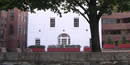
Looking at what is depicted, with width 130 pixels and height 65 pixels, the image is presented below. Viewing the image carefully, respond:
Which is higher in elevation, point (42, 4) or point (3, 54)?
point (42, 4)

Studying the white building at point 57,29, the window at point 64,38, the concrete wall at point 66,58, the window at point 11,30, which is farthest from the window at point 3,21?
the concrete wall at point 66,58

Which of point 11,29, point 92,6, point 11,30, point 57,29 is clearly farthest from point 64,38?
point 92,6

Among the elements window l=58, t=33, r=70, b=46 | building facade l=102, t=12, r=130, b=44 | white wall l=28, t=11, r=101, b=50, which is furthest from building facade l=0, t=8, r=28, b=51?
building facade l=102, t=12, r=130, b=44

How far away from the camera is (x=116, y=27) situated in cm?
5859

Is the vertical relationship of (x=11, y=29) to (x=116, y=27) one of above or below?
below

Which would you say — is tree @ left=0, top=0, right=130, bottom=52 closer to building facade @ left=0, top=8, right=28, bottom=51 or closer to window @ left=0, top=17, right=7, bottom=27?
window @ left=0, top=17, right=7, bottom=27

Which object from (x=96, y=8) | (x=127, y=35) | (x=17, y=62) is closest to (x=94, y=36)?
(x=96, y=8)

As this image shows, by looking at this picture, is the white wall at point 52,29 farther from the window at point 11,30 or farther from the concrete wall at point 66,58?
the concrete wall at point 66,58

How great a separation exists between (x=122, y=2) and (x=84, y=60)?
602 centimetres

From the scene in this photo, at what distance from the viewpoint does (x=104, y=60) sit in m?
20.9

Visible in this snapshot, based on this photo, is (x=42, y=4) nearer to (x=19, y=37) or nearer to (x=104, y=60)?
(x=104, y=60)

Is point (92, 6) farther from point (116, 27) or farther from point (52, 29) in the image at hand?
point (116, 27)

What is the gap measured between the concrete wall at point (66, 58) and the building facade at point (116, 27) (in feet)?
121

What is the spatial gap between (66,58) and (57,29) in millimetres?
26573
